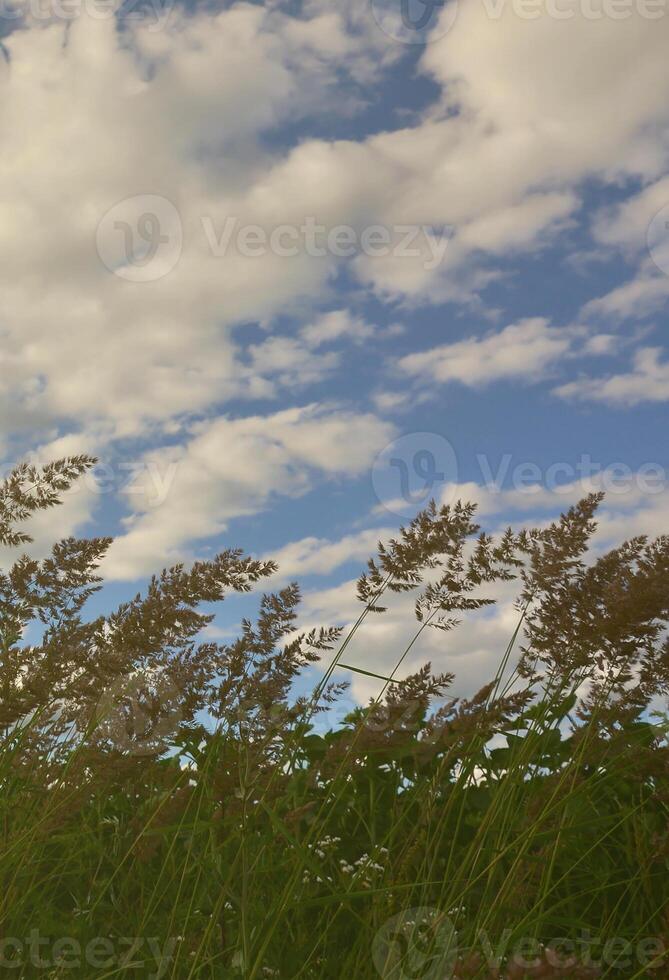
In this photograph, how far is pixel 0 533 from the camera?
4.24 m

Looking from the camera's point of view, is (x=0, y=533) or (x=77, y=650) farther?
(x=0, y=533)

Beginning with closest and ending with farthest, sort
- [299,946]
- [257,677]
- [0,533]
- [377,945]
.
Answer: [377,945], [299,946], [257,677], [0,533]

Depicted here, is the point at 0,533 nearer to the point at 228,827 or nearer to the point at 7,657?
the point at 7,657

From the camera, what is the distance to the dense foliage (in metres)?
2.81

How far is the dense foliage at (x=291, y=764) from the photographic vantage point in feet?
9.23

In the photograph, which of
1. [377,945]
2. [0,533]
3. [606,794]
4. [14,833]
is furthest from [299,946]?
[0,533]

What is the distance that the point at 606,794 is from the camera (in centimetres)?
428

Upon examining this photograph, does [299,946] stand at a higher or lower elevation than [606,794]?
lower

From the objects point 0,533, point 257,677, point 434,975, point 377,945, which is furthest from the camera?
point 0,533

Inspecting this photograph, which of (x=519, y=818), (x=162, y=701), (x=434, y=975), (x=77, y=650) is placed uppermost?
(x=77, y=650)

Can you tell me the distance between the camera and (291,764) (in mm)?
3482

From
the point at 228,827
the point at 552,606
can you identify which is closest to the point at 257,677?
the point at 228,827

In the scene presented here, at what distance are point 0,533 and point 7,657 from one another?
37.3 inches

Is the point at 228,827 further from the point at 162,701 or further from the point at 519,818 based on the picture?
the point at 519,818
